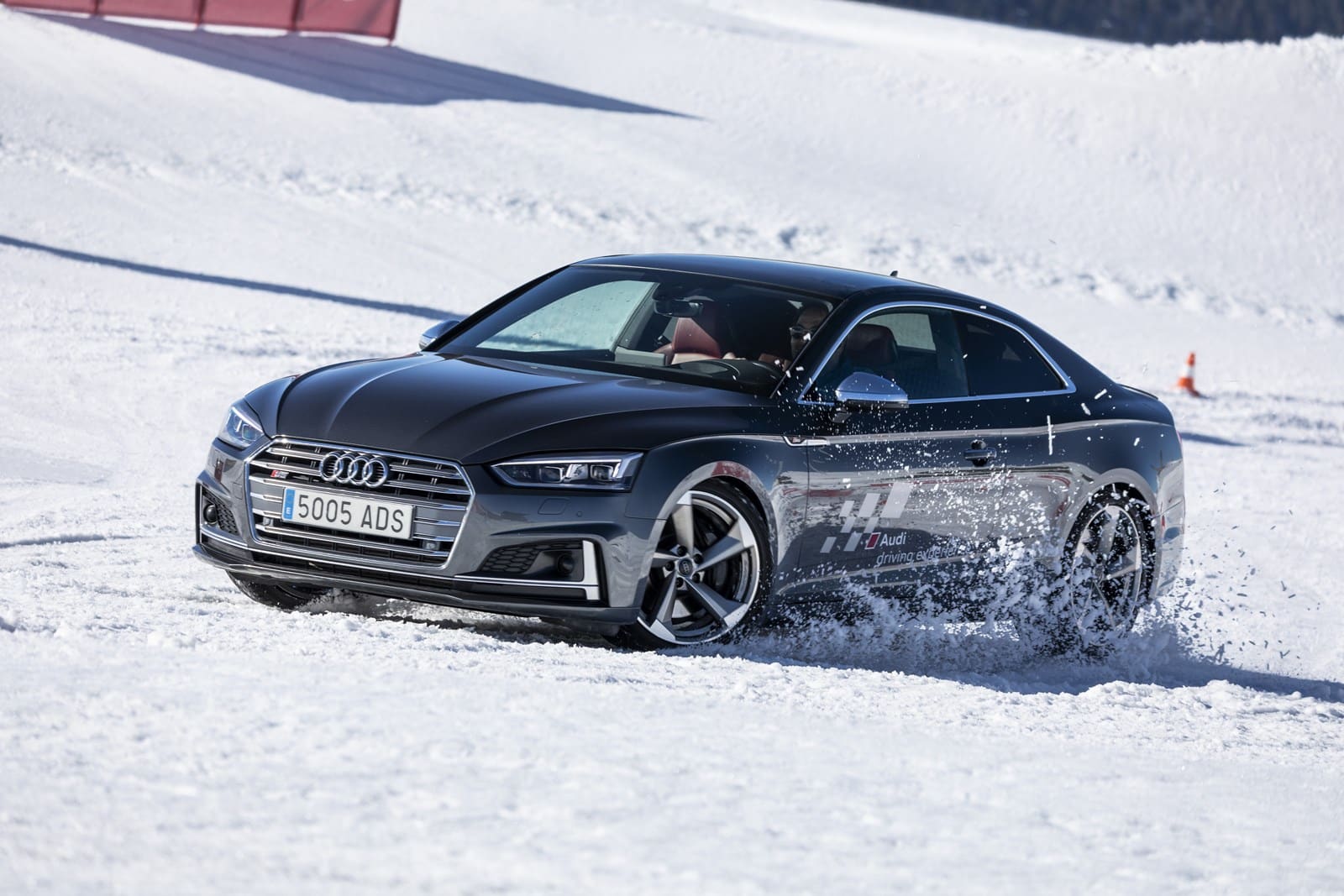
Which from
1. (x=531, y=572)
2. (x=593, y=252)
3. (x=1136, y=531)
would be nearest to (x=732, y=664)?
(x=531, y=572)

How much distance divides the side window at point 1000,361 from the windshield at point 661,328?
774mm

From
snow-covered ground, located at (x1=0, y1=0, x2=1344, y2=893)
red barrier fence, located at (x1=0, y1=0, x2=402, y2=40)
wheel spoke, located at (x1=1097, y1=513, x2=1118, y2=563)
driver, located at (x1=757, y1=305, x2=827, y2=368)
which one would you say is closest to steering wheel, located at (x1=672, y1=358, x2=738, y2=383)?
driver, located at (x1=757, y1=305, x2=827, y2=368)

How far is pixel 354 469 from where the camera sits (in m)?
6.38

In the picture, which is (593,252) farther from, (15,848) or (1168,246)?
(15,848)

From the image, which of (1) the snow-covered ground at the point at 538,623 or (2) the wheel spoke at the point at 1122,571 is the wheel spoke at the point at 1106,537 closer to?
(2) the wheel spoke at the point at 1122,571

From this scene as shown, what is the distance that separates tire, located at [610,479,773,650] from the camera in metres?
6.51

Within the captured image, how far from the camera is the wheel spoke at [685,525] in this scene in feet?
21.3

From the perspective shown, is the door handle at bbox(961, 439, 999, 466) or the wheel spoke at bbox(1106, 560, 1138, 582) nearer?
the door handle at bbox(961, 439, 999, 466)

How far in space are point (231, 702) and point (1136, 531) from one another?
463 centimetres

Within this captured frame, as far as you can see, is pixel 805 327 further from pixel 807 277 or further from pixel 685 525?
pixel 685 525

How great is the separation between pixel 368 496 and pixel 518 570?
21.4 inches

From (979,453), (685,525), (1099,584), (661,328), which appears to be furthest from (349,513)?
(1099,584)

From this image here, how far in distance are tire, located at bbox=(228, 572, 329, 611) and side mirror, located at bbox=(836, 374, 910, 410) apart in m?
1.97

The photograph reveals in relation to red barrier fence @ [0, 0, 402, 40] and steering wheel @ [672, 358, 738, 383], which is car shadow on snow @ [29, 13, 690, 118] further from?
steering wheel @ [672, 358, 738, 383]
